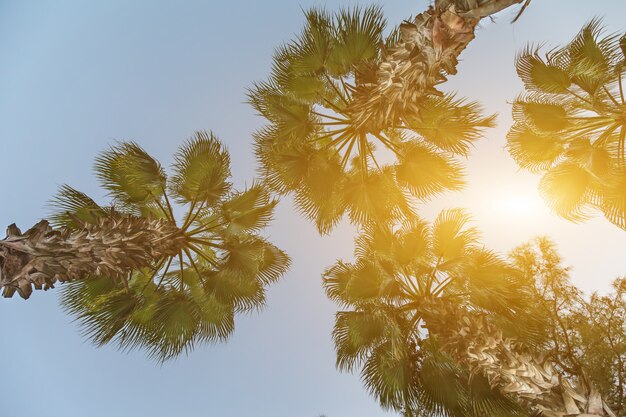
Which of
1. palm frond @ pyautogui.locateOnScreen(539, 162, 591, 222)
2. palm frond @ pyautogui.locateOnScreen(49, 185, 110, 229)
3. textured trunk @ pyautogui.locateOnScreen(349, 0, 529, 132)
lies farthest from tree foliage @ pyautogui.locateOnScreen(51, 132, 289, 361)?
palm frond @ pyautogui.locateOnScreen(539, 162, 591, 222)

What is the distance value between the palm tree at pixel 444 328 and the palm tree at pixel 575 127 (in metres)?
2.16

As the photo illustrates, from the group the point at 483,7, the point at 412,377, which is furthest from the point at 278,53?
the point at 412,377

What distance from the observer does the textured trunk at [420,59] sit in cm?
367

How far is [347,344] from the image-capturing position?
278 inches

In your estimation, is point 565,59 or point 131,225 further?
point 565,59

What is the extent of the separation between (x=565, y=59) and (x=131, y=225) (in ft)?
26.9

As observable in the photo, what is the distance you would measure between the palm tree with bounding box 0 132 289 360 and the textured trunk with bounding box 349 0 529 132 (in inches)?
142

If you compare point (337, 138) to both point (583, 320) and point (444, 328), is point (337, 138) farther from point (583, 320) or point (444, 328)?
point (583, 320)

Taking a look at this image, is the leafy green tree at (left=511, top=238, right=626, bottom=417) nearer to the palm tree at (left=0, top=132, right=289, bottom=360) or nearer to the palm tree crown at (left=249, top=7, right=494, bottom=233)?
the palm tree crown at (left=249, top=7, right=494, bottom=233)

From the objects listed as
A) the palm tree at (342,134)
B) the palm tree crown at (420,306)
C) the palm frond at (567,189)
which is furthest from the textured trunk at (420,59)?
the palm frond at (567,189)

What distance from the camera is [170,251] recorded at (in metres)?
5.77

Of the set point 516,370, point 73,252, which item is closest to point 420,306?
point 516,370

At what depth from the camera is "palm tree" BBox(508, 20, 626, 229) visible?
19.5 feet

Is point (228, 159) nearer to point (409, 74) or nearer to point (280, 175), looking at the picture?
point (280, 175)
